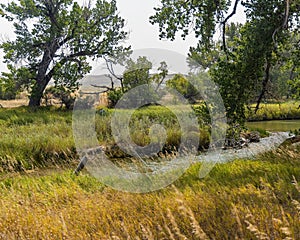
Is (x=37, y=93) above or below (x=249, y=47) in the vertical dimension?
below

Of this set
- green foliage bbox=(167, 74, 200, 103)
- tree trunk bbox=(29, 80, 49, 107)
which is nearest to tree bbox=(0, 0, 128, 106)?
tree trunk bbox=(29, 80, 49, 107)

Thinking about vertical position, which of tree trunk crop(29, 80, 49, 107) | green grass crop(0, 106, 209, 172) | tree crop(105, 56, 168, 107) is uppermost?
tree crop(105, 56, 168, 107)

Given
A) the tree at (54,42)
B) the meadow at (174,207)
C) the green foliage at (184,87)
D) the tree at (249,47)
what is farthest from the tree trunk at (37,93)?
the tree at (249,47)

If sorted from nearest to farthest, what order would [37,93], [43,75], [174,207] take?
[174,207] < [37,93] < [43,75]

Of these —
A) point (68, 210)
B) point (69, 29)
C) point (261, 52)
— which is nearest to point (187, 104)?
point (261, 52)

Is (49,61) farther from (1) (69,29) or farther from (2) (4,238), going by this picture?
(2) (4,238)

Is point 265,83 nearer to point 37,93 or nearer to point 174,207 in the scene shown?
point 174,207

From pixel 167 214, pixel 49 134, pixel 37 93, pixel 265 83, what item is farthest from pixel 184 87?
pixel 37 93

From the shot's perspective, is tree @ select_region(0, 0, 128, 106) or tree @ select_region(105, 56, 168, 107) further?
tree @ select_region(0, 0, 128, 106)

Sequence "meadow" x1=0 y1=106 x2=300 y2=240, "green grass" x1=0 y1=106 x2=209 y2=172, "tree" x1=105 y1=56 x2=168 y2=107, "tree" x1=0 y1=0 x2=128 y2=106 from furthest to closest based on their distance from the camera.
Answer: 1. "tree" x1=0 y1=0 x2=128 y2=106
2. "tree" x1=105 y1=56 x2=168 y2=107
3. "green grass" x1=0 y1=106 x2=209 y2=172
4. "meadow" x1=0 y1=106 x2=300 y2=240

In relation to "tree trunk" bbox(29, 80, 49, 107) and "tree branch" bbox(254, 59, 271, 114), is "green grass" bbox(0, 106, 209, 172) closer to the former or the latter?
"tree trunk" bbox(29, 80, 49, 107)

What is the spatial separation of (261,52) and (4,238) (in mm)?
4575

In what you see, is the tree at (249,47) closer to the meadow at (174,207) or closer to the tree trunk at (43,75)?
the meadow at (174,207)

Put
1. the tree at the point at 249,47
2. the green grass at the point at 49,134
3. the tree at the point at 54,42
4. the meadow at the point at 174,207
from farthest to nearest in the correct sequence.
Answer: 1. the tree at the point at 54,42
2. the green grass at the point at 49,134
3. the tree at the point at 249,47
4. the meadow at the point at 174,207
